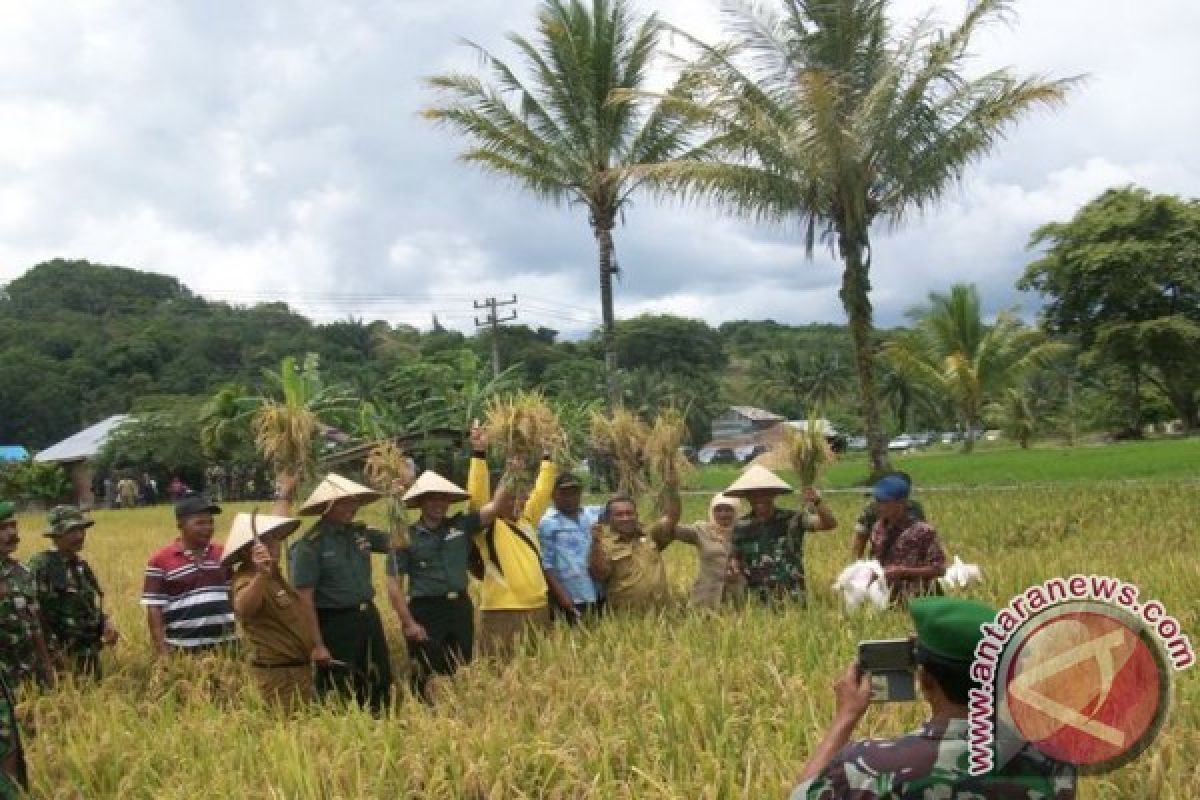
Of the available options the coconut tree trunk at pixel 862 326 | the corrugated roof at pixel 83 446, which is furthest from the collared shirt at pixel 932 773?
the corrugated roof at pixel 83 446

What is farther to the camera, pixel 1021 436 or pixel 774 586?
pixel 1021 436

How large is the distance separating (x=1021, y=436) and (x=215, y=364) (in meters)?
53.2

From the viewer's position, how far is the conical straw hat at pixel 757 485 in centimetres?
611

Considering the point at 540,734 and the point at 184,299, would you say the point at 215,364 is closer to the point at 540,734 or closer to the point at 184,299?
the point at 184,299

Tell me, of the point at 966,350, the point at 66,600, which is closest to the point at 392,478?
the point at 66,600

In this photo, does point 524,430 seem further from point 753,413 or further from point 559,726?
point 753,413

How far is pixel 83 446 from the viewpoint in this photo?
1843 inches

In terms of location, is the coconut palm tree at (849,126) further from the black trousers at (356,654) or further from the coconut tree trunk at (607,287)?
the black trousers at (356,654)

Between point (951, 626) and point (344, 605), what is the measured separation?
12.3 feet

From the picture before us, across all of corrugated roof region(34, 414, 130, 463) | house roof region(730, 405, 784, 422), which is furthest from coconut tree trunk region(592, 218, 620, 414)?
house roof region(730, 405, 784, 422)

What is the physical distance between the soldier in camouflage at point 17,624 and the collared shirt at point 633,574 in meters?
3.02

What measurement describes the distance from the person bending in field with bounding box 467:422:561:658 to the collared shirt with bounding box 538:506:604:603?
153mm

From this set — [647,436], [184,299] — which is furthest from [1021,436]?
[184,299]

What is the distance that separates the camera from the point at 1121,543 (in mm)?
9711
